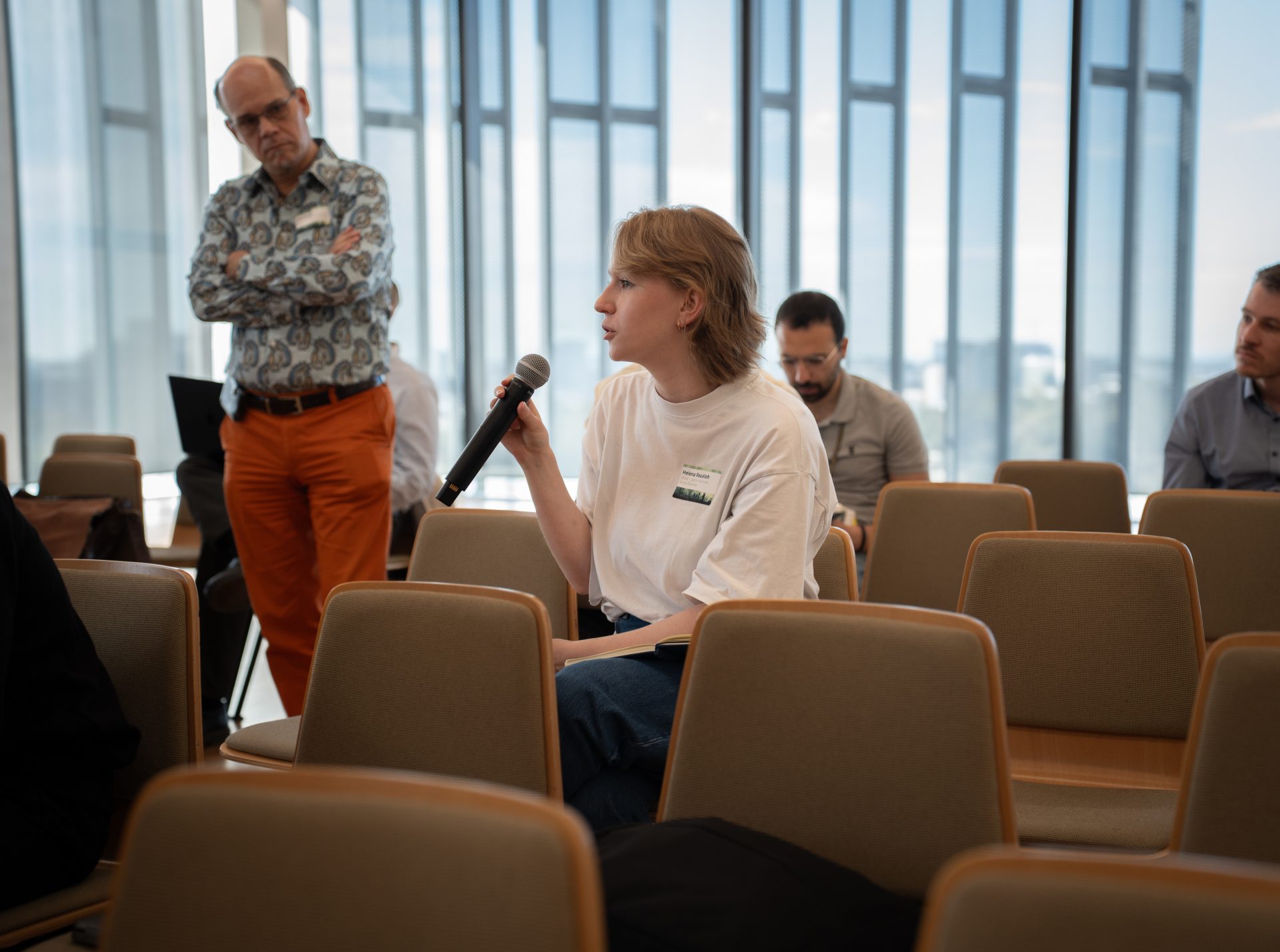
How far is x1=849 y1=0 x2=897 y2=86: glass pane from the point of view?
5340mm

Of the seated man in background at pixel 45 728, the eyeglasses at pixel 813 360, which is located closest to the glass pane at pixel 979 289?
the eyeglasses at pixel 813 360

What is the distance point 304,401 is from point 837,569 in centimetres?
144

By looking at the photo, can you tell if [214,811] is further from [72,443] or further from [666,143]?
[666,143]

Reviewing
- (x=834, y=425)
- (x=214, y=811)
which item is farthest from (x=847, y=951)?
(x=834, y=425)

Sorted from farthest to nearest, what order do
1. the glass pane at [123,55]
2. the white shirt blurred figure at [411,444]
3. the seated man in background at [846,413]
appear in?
the glass pane at [123,55], the white shirt blurred figure at [411,444], the seated man in background at [846,413]

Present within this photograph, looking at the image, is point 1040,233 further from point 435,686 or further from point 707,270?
point 435,686

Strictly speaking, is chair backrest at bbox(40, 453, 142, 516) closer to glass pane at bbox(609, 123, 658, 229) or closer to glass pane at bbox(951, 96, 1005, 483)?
glass pane at bbox(609, 123, 658, 229)

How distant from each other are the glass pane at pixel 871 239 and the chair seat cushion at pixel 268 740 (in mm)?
3804

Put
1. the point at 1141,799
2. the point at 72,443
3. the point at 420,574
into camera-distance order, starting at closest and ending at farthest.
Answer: the point at 1141,799 < the point at 420,574 < the point at 72,443

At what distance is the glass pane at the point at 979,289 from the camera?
534 cm

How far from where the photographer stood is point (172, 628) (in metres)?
1.67

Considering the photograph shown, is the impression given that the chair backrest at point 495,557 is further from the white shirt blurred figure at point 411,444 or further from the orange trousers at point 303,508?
the white shirt blurred figure at point 411,444

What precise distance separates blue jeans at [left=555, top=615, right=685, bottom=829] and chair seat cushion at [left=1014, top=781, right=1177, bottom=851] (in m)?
0.59

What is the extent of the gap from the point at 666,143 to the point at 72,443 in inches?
124
